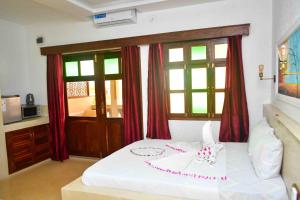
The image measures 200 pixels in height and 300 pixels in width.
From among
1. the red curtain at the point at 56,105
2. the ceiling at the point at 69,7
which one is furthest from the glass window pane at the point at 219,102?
the red curtain at the point at 56,105

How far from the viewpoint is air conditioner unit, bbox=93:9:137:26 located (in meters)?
3.61

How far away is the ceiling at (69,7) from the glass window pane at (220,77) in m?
1.00

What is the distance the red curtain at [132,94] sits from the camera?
3795mm

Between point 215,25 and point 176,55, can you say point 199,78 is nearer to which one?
point 176,55

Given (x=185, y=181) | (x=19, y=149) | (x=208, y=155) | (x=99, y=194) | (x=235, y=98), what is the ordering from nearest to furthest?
(x=185, y=181)
(x=99, y=194)
(x=208, y=155)
(x=235, y=98)
(x=19, y=149)

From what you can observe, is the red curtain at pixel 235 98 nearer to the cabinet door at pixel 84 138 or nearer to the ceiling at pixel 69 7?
the ceiling at pixel 69 7

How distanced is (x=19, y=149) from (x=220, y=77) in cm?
349

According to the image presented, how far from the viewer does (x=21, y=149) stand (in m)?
3.97

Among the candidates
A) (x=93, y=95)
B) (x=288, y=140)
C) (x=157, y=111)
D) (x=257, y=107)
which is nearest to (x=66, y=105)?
(x=93, y=95)

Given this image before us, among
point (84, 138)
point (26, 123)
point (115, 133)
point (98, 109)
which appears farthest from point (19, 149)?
point (115, 133)

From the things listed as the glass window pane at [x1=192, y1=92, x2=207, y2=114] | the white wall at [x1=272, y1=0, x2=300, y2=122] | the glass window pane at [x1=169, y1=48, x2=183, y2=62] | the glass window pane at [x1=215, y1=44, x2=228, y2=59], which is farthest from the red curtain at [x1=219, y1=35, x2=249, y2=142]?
the glass window pane at [x1=169, y1=48, x2=183, y2=62]

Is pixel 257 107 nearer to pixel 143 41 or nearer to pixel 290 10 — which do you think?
pixel 290 10

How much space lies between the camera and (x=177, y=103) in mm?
3721

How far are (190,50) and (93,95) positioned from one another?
1.95 m
